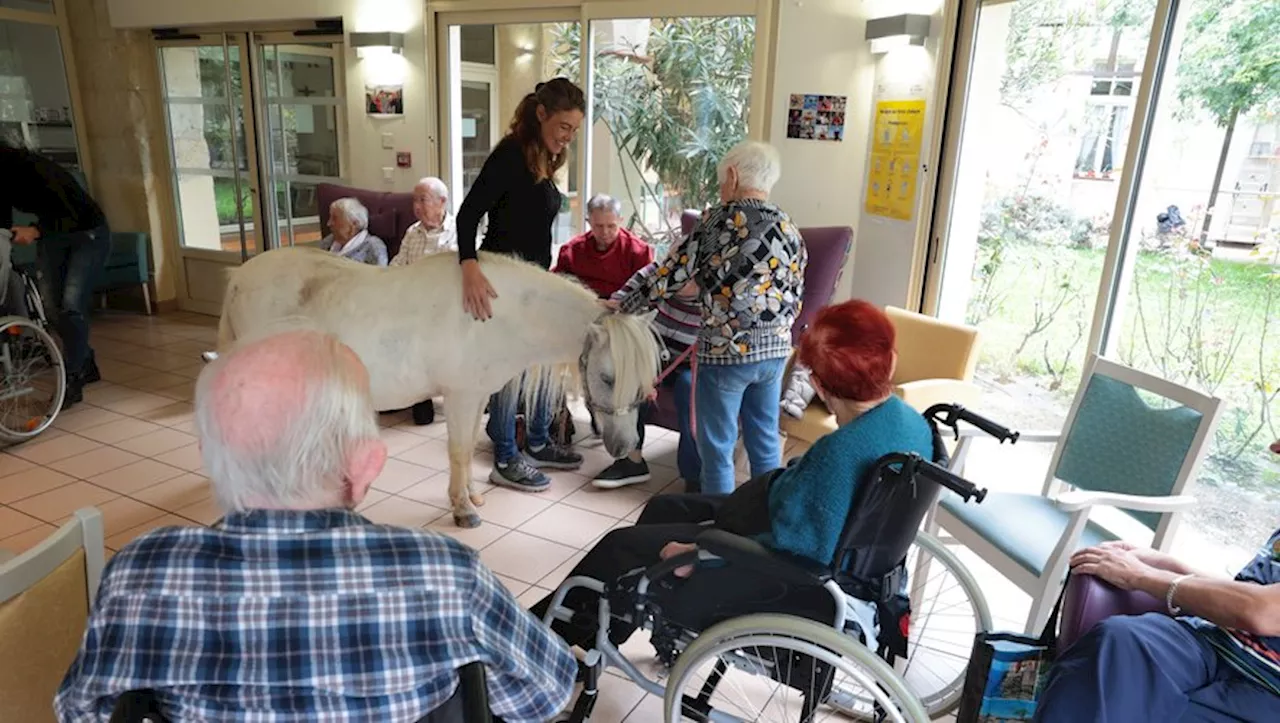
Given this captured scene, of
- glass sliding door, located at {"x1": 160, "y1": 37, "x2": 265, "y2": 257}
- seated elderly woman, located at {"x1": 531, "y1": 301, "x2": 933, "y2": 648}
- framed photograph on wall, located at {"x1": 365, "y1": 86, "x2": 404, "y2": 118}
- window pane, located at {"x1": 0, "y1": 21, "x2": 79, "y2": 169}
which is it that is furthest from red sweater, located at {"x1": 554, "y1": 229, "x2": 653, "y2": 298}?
window pane, located at {"x1": 0, "y1": 21, "x2": 79, "y2": 169}

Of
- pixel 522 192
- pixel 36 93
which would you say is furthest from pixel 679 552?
pixel 36 93

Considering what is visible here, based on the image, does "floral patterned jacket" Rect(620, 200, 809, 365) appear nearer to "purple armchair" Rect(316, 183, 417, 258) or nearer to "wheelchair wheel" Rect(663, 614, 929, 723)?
"wheelchair wheel" Rect(663, 614, 929, 723)

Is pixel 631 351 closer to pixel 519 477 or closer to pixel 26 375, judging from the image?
pixel 519 477

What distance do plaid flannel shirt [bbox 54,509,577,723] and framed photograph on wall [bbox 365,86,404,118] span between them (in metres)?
4.64

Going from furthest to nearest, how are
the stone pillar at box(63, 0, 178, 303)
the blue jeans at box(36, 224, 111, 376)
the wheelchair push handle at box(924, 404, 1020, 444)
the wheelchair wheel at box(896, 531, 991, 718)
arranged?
the stone pillar at box(63, 0, 178, 303) → the blue jeans at box(36, 224, 111, 376) → the wheelchair wheel at box(896, 531, 991, 718) → the wheelchair push handle at box(924, 404, 1020, 444)

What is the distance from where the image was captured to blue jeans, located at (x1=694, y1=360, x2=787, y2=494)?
7.98 feet

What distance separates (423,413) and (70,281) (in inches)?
77.1

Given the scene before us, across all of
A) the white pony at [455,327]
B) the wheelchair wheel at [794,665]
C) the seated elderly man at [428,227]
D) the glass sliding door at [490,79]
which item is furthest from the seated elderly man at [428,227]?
the wheelchair wheel at [794,665]

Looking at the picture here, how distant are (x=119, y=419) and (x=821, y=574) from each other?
154 inches

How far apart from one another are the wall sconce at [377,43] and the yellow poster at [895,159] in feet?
9.80

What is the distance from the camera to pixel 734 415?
2492 millimetres

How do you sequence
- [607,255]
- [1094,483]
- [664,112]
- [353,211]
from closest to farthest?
[1094,483], [607,255], [353,211], [664,112]

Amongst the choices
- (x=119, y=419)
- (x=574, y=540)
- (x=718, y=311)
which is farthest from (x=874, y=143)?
(x=119, y=419)

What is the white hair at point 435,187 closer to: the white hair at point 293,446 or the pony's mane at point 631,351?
the pony's mane at point 631,351
